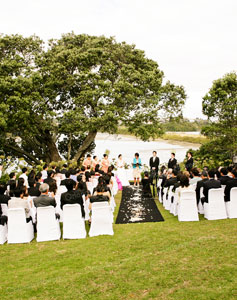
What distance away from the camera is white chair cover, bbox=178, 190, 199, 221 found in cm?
820

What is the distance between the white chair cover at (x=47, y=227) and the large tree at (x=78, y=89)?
11072mm

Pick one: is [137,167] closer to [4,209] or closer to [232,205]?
[232,205]

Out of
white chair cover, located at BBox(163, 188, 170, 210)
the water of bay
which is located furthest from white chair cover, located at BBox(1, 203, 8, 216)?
the water of bay

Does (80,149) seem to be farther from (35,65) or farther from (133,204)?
(133,204)

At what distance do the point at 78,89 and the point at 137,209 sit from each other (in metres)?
13.3

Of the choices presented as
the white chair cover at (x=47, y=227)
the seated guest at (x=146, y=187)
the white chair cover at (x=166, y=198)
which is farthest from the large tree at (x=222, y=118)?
the white chair cover at (x=47, y=227)

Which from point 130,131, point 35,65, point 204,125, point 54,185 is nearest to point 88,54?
point 35,65

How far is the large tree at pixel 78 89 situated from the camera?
18.6 m

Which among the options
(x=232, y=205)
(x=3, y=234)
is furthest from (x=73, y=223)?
(x=232, y=205)

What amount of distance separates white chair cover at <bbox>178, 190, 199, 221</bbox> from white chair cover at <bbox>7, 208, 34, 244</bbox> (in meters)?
4.17

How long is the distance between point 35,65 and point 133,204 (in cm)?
1368

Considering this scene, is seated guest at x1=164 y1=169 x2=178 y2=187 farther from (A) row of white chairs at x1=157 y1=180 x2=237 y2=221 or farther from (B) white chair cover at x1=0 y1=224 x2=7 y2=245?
(B) white chair cover at x1=0 y1=224 x2=7 y2=245

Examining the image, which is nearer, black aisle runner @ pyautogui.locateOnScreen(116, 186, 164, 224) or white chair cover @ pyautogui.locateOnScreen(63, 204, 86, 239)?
white chair cover @ pyautogui.locateOnScreen(63, 204, 86, 239)

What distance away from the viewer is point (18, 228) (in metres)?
7.30
